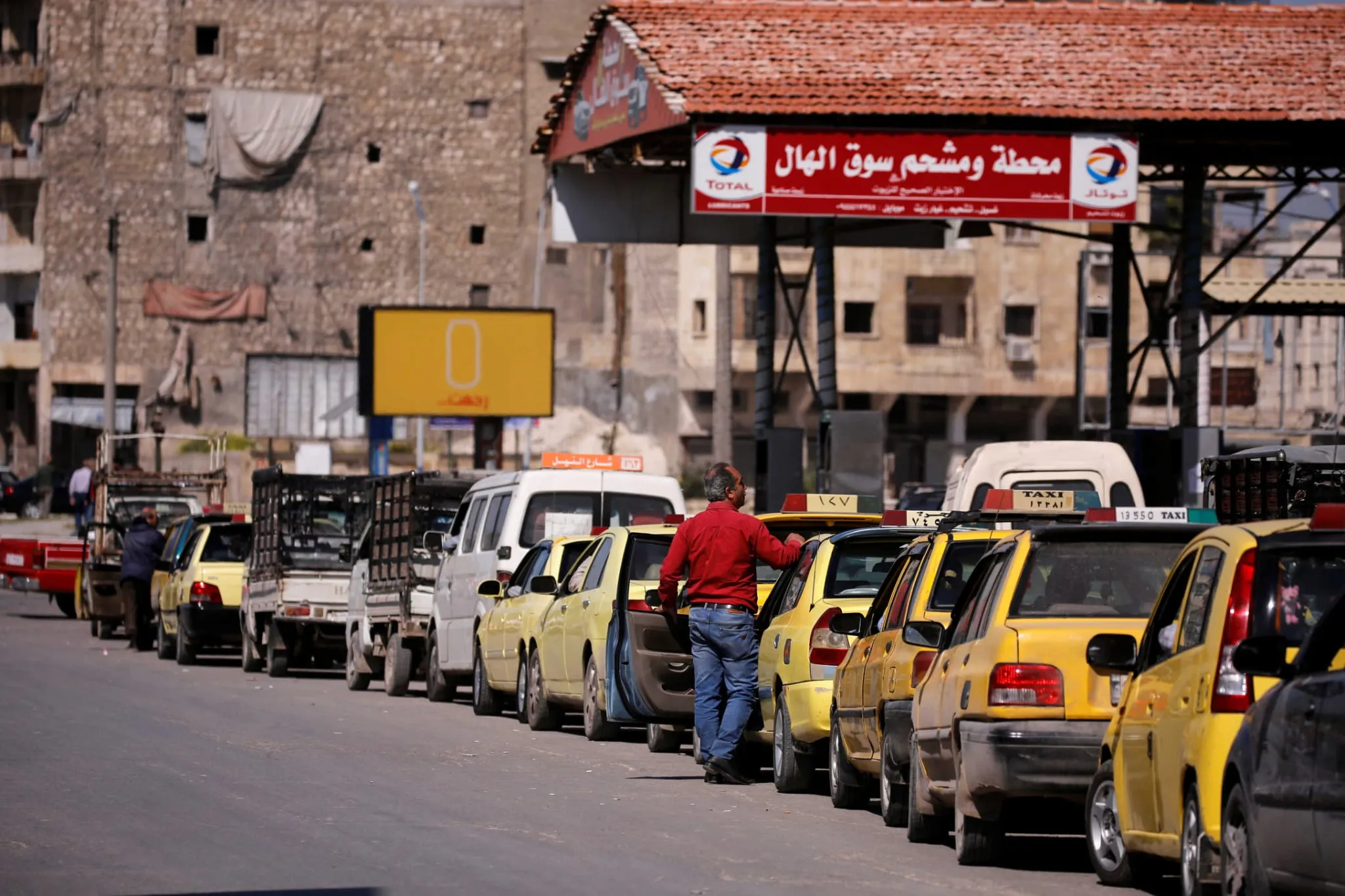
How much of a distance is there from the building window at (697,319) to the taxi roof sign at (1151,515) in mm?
62337

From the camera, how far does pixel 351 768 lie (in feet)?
49.4

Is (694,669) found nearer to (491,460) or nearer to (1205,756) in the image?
(1205,756)

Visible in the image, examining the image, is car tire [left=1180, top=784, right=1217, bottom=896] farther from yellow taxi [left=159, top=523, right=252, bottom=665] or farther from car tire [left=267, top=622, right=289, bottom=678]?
yellow taxi [left=159, top=523, right=252, bottom=665]

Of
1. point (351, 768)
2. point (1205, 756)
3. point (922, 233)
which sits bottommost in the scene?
point (351, 768)

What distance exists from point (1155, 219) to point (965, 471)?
2153 inches

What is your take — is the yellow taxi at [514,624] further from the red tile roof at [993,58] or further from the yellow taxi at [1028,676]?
the red tile roof at [993,58]

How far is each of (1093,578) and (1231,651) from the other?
7.93 ft

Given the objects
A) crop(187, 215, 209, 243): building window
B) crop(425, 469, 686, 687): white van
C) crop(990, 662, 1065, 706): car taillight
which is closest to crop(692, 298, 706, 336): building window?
crop(187, 215, 209, 243): building window

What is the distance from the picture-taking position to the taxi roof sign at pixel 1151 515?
12078 mm

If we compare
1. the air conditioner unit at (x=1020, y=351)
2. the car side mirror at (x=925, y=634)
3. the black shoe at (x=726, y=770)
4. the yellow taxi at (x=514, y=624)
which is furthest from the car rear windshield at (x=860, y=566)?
the air conditioner unit at (x=1020, y=351)

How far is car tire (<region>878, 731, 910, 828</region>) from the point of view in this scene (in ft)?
39.7

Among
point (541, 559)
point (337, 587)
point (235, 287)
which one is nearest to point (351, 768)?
point (541, 559)

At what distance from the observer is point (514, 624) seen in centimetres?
2023

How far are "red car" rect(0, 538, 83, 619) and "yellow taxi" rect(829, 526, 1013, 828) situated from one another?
88.5 feet
